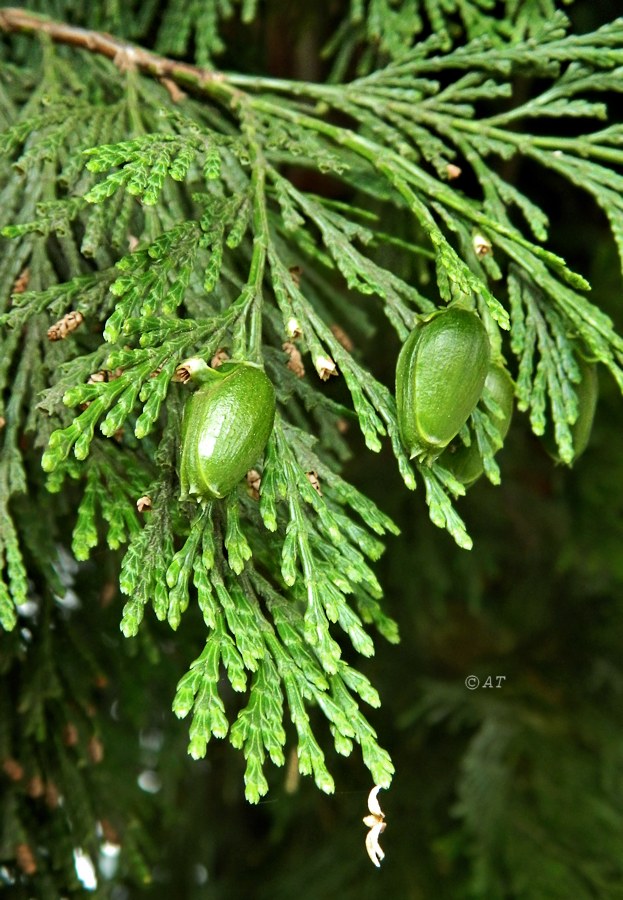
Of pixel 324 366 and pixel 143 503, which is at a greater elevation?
pixel 324 366

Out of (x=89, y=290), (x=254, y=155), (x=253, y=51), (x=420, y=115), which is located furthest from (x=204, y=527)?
(x=253, y=51)

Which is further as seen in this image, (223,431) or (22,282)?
(22,282)

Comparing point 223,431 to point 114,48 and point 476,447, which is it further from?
point 114,48

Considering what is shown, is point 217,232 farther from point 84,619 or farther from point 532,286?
point 84,619

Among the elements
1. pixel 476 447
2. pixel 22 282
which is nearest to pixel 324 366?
pixel 476 447

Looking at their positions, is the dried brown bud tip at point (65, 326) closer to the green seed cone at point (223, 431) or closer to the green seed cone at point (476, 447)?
the green seed cone at point (223, 431)

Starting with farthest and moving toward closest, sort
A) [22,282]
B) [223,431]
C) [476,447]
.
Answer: [22,282] < [476,447] < [223,431]

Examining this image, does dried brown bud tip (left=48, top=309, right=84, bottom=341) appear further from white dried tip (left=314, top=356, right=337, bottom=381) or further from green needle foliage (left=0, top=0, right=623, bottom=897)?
white dried tip (left=314, top=356, right=337, bottom=381)

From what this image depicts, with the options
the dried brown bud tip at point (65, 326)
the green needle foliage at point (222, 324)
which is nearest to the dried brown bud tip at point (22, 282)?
the green needle foliage at point (222, 324)
